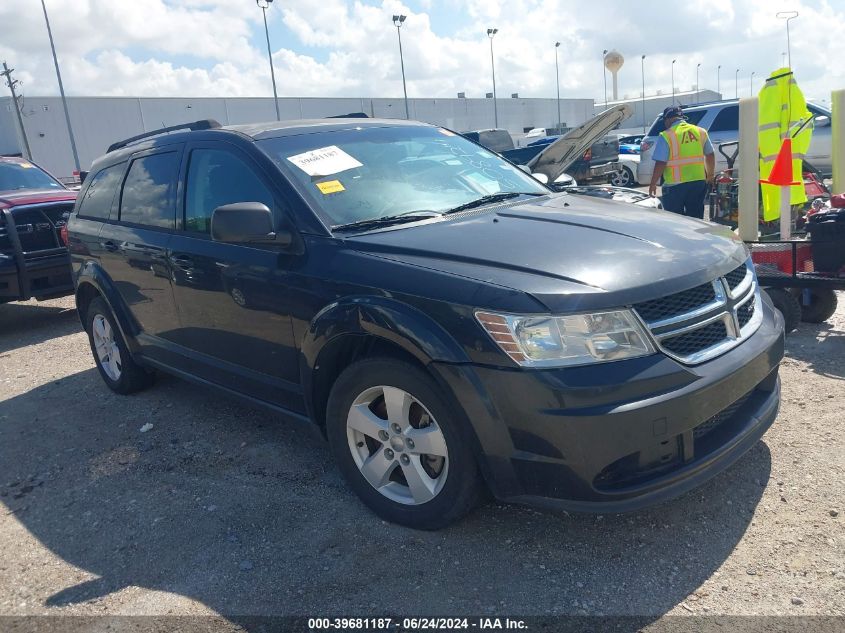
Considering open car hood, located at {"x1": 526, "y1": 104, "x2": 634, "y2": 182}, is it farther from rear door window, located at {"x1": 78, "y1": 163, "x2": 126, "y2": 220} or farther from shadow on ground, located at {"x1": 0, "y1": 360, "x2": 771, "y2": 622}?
shadow on ground, located at {"x1": 0, "y1": 360, "x2": 771, "y2": 622}

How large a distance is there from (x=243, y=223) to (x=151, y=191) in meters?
1.62

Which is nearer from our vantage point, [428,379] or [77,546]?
[428,379]

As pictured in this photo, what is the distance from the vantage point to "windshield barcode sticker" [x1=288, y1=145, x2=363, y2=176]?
352cm

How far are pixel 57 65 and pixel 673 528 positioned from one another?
38.6 metres

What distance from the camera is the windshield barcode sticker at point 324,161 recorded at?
3.52 metres

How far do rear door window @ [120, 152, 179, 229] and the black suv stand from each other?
0.03 m

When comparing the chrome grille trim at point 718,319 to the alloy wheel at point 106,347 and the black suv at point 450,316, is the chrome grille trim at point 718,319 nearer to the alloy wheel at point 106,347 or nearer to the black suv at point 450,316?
the black suv at point 450,316

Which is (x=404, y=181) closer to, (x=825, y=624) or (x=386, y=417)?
(x=386, y=417)

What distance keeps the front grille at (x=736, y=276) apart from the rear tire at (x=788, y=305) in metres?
2.42

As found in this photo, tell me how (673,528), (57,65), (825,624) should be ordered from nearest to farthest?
1. (825,624)
2. (673,528)
3. (57,65)

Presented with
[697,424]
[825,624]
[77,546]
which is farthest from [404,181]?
[825,624]

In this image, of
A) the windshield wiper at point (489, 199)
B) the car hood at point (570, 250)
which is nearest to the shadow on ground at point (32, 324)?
the windshield wiper at point (489, 199)

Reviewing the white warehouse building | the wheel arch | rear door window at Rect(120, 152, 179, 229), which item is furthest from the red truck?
the white warehouse building

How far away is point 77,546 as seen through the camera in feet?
10.7
